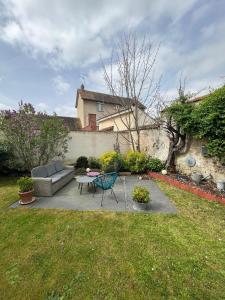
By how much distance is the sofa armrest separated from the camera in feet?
17.9

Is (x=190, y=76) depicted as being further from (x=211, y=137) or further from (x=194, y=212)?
(x=194, y=212)

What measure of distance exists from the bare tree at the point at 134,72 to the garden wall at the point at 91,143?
203 centimetres

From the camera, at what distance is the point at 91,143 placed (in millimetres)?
10820

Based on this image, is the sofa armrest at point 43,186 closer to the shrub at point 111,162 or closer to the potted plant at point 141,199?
the potted plant at point 141,199

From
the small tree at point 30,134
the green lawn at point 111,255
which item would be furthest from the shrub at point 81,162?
the green lawn at point 111,255

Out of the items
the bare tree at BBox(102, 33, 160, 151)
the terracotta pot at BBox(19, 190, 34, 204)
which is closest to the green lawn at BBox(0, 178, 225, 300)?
the terracotta pot at BBox(19, 190, 34, 204)

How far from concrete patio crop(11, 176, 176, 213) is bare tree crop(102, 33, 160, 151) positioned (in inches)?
197

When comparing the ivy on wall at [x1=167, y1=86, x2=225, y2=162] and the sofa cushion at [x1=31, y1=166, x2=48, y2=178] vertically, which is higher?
the ivy on wall at [x1=167, y1=86, x2=225, y2=162]

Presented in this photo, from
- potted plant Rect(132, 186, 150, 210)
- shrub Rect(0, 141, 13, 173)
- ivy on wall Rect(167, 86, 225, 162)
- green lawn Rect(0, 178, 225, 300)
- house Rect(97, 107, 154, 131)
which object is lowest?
green lawn Rect(0, 178, 225, 300)

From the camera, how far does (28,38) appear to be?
6.25 metres

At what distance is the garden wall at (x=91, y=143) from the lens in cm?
1020

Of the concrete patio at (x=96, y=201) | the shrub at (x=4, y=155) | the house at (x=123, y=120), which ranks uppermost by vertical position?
the house at (x=123, y=120)

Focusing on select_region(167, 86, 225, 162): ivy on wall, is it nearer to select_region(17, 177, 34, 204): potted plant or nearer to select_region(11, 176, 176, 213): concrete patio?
select_region(11, 176, 176, 213): concrete patio

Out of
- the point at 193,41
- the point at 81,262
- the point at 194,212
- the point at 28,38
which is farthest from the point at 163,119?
the point at 81,262
